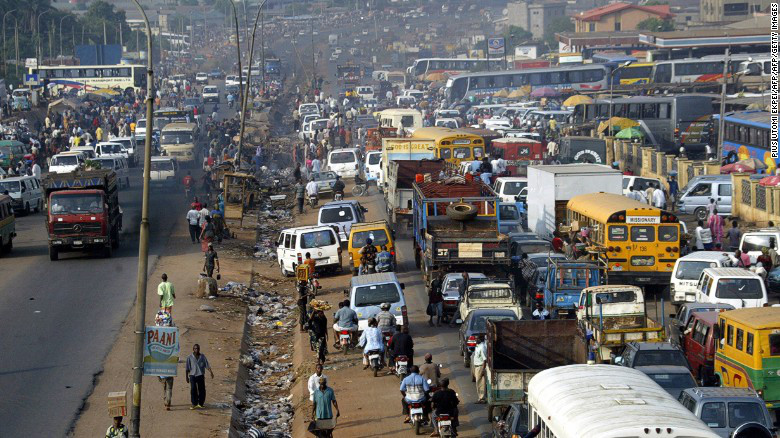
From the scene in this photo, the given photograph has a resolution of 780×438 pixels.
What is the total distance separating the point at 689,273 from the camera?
96.2 ft

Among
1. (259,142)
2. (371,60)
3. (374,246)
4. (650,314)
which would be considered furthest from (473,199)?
(371,60)

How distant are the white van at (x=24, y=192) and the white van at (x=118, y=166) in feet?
17.3

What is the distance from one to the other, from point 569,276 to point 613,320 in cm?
381

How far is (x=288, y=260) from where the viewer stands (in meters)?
36.6

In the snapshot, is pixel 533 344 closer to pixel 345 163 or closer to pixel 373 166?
pixel 373 166

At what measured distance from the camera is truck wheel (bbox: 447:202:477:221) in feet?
107

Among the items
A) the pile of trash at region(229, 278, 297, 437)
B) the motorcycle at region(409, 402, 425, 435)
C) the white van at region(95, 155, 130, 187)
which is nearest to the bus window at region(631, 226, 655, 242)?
the pile of trash at region(229, 278, 297, 437)

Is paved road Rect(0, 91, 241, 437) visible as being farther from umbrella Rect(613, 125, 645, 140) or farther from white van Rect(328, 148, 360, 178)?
umbrella Rect(613, 125, 645, 140)

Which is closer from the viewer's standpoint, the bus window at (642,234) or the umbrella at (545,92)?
the bus window at (642,234)

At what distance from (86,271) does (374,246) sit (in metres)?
9.22

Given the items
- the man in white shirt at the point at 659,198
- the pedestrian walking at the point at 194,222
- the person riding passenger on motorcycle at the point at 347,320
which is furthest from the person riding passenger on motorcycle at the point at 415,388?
the man in white shirt at the point at 659,198

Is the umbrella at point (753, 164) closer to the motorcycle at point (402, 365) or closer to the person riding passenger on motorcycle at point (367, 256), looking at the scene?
the person riding passenger on motorcycle at point (367, 256)

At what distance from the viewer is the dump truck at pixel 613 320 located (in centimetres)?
2325

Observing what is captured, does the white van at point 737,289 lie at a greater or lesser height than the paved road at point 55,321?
greater
